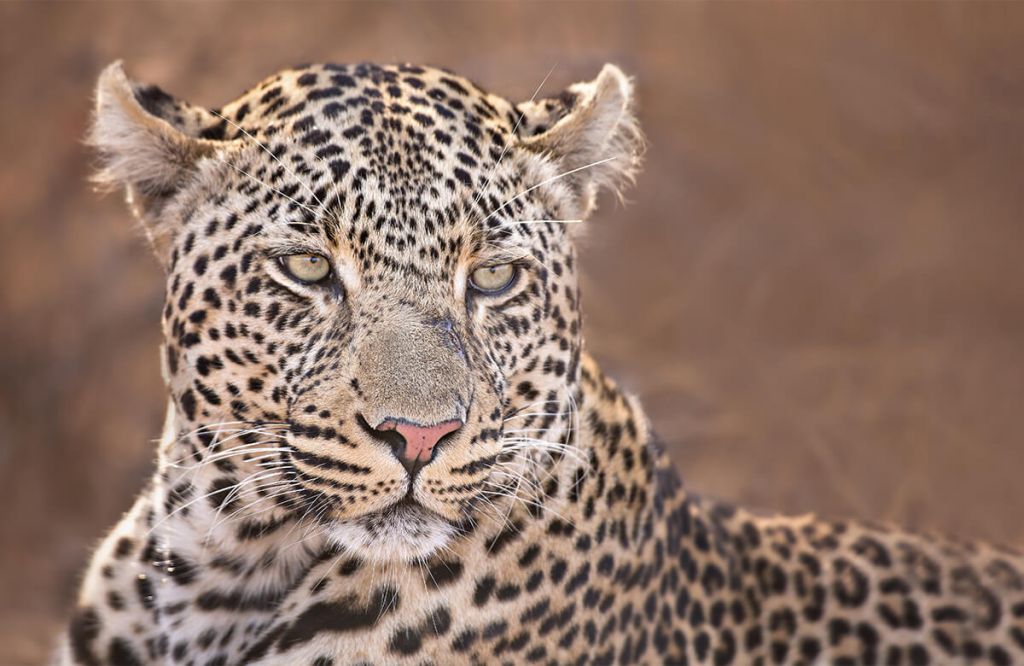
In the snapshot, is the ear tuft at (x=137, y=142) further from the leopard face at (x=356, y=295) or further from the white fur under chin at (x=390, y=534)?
the white fur under chin at (x=390, y=534)

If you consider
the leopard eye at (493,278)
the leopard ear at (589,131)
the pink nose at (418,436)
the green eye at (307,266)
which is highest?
the leopard ear at (589,131)

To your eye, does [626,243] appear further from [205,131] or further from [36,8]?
[205,131]

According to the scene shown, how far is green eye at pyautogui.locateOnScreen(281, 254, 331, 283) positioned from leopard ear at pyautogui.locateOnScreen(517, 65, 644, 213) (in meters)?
0.89

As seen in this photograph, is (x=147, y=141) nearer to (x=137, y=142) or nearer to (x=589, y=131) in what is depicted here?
(x=137, y=142)

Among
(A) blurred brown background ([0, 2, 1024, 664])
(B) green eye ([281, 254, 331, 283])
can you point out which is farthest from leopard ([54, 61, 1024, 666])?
(A) blurred brown background ([0, 2, 1024, 664])

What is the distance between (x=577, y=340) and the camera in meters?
4.78

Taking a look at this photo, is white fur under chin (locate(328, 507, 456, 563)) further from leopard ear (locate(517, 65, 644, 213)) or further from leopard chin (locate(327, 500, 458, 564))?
leopard ear (locate(517, 65, 644, 213))

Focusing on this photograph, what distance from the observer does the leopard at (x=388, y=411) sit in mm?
4316

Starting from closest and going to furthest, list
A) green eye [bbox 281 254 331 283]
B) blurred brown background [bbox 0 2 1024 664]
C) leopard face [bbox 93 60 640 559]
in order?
1. leopard face [bbox 93 60 640 559]
2. green eye [bbox 281 254 331 283]
3. blurred brown background [bbox 0 2 1024 664]

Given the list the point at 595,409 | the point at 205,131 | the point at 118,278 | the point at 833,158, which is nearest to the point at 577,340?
the point at 595,409

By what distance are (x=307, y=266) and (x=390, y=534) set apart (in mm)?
908

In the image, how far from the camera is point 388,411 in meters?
4.08

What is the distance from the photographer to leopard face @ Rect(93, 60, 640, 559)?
423 centimetres

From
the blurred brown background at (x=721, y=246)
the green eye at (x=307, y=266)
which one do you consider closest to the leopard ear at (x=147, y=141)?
the green eye at (x=307, y=266)
